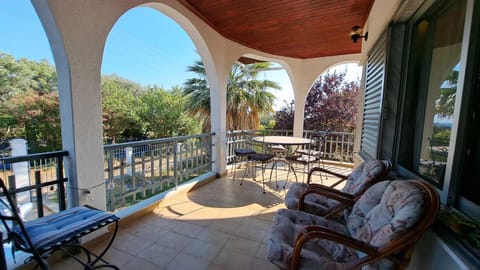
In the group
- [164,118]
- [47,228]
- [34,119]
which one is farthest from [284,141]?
[34,119]

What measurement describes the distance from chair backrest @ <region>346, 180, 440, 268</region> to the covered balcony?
0.37ft

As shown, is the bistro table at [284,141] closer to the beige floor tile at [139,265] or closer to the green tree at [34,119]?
the beige floor tile at [139,265]

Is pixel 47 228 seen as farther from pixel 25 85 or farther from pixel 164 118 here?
pixel 164 118

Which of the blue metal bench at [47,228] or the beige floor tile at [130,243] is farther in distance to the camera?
the beige floor tile at [130,243]

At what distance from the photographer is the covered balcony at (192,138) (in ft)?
3.16

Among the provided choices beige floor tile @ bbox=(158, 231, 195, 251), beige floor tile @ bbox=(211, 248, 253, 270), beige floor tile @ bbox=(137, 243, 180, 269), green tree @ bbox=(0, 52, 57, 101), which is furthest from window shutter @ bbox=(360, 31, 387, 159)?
green tree @ bbox=(0, 52, 57, 101)

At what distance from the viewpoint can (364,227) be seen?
4.11 feet

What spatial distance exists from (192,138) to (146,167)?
87cm

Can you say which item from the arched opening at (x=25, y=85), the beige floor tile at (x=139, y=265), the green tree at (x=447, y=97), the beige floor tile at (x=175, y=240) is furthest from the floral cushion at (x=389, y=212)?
the arched opening at (x=25, y=85)

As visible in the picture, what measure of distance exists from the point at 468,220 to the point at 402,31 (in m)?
1.59

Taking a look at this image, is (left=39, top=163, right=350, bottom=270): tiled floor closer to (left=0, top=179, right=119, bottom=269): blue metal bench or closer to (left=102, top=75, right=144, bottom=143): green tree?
(left=0, top=179, right=119, bottom=269): blue metal bench

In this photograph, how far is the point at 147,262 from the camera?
1.66 metres

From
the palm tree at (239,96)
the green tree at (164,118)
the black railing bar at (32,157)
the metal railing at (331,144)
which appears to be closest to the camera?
the black railing bar at (32,157)

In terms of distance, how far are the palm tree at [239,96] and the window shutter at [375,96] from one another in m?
4.87
